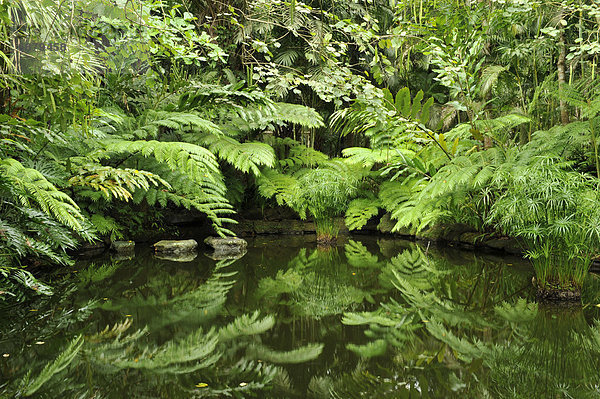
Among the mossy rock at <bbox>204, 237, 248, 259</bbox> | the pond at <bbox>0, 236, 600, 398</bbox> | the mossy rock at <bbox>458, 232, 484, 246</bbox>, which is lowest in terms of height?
the mossy rock at <bbox>204, 237, 248, 259</bbox>

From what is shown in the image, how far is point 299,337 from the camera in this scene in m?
1.96

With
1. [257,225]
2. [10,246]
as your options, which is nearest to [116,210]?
[257,225]

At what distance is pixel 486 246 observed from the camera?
179 inches

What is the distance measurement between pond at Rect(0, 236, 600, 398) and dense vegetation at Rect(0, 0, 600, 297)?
17.3 inches

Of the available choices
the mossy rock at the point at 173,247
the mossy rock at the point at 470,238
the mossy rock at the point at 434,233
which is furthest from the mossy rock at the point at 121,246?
the mossy rock at the point at 470,238

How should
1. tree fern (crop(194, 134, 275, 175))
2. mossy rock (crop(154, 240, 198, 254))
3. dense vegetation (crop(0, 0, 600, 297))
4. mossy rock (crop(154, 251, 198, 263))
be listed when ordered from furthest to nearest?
tree fern (crop(194, 134, 275, 175))
mossy rock (crop(154, 240, 198, 254))
mossy rock (crop(154, 251, 198, 263))
dense vegetation (crop(0, 0, 600, 297))

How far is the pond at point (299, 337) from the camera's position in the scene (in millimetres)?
1487

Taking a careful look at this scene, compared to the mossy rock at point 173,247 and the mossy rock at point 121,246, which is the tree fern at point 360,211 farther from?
the mossy rock at point 121,246

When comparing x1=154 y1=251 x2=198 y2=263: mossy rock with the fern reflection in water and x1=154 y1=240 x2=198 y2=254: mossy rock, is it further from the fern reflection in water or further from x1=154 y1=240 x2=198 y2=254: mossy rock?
the fern reflection in water

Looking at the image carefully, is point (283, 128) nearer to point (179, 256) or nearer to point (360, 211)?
point (360, 211)

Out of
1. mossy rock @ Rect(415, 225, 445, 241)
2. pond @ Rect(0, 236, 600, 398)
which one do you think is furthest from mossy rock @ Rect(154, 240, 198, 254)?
mossy rock @ Rect(415, 225, 445, 241)

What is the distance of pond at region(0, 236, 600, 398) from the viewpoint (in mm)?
1487

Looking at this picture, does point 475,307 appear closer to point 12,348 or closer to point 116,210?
point 12,348

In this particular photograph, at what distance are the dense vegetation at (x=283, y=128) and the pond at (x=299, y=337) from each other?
44cm
